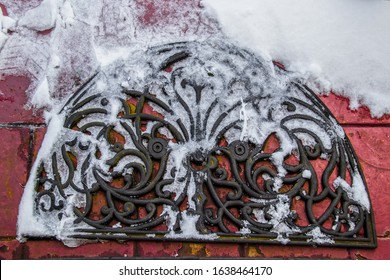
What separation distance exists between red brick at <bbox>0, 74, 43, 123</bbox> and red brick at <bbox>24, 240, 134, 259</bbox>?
371 mm

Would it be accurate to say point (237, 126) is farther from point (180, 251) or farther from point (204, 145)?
point (180, 251)

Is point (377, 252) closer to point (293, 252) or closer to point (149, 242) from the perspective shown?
point (293, 252)

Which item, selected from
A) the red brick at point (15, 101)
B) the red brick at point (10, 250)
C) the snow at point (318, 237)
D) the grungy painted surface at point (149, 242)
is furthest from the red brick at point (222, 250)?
the red brick at point (15, 101)

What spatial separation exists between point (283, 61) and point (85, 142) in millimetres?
674

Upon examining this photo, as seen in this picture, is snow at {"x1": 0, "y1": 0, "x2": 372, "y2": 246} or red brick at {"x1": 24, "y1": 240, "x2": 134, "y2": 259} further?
snow at {"x1": 0, "y1": 0, "x2": 372, "y2": 246}

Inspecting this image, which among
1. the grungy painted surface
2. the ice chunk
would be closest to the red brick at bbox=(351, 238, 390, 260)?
the grungy painted surface

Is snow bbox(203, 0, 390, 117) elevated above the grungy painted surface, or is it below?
above

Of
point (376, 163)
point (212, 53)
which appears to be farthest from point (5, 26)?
point (376, 163)

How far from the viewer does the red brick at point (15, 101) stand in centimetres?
154

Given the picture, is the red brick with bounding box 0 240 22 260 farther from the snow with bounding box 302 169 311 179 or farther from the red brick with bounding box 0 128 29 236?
the snow with bounding box 302 169 311 179

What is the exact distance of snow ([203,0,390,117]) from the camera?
5.41ft

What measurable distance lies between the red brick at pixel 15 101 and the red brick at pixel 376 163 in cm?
98

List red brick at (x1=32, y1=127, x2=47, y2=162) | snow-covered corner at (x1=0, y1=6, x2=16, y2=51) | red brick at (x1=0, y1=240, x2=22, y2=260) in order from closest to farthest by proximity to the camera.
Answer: red brick at (x1=0, y1=240, x2=22, y2=260) < red brick at (x1=32, y1=127, x2=47, y2=162) < snow-covered corner at (x1=0, y1=6, x2=16, y2=51)

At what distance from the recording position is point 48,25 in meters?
1.65
